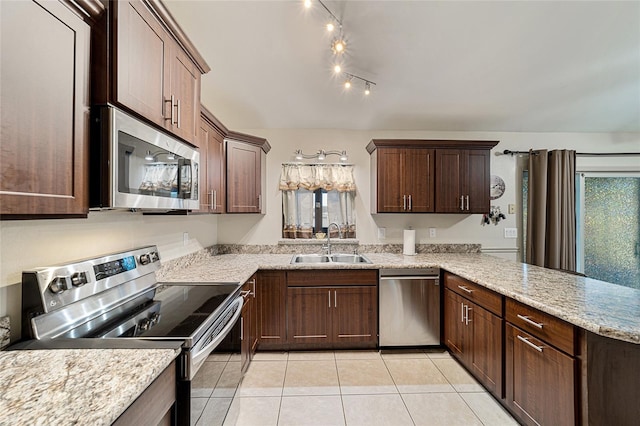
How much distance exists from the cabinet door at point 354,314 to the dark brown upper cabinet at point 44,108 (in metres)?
2.20

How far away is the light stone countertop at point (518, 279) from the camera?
134 centimetres

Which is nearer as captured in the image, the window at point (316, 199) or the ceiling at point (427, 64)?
the ceiling at point (427, 64)

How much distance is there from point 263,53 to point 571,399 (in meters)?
2.91

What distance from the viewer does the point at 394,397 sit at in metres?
2.10

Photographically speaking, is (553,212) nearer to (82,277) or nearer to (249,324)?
(249,324)

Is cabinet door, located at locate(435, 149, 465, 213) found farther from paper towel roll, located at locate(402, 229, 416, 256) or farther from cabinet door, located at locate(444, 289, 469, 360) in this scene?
cabinet door, located at locate(444, 289, 469, 360)

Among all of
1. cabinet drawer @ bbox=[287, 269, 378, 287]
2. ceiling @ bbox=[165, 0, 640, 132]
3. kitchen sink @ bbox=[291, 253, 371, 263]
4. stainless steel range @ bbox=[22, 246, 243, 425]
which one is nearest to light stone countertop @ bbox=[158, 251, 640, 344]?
cabinet drawer @ bbox=[287, 269, 378, 287]

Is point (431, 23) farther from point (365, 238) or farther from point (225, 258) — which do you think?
point (225, 258)

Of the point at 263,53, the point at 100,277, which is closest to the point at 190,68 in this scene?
the point at 263,53

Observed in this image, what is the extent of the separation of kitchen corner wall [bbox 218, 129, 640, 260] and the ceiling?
0.12 metres

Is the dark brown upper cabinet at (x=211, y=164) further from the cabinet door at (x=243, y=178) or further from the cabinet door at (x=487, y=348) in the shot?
the cabinet door at (x=487, y=348)

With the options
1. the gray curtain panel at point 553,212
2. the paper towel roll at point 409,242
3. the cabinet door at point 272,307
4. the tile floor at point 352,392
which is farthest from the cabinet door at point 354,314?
the gray curtain panel at point 553,212

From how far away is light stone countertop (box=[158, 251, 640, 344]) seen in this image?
1338 millimetres

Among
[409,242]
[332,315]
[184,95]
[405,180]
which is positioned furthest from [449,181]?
[184,95]
